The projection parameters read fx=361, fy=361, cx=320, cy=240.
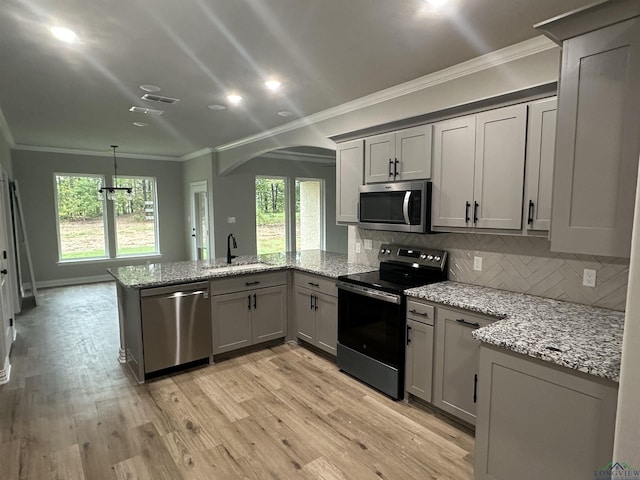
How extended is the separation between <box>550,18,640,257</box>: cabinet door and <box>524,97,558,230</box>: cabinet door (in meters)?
0.65

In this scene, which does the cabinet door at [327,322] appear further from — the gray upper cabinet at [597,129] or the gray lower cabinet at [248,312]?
the gray upper cabinet at [597,129]

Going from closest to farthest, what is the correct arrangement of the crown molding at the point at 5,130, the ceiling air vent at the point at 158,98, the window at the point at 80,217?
the ceiling air vent at the point at 158,98 < the crown molding at the point at 5,130 < the window at the point at 80,217

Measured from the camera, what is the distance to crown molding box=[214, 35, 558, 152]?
94.5 inches

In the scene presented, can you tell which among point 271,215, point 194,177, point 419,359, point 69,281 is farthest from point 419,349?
point 69,281

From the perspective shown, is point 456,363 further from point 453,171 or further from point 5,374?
point 5,374

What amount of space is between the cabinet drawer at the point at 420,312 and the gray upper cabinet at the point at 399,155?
1.02 metres

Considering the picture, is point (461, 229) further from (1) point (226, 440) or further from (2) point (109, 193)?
(2) point (109, 193)

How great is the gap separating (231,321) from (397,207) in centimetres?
196

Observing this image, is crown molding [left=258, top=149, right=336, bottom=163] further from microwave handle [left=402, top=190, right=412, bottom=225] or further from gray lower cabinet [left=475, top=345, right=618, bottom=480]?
gray lower cabinet [left=475, top=345, right=618, bottom=480]

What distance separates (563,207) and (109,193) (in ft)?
24.6

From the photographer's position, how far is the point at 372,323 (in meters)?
2.96

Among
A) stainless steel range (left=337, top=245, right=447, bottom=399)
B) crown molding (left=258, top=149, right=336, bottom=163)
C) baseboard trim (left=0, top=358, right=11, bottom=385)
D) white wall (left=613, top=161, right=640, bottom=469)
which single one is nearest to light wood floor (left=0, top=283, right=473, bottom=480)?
baseboard trim (left=0, top=358, right=11, bottom=385)

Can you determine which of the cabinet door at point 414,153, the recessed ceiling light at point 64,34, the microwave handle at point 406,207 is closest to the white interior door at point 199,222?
the recessed ceiling light at point 64,34

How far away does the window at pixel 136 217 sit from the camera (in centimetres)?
763
